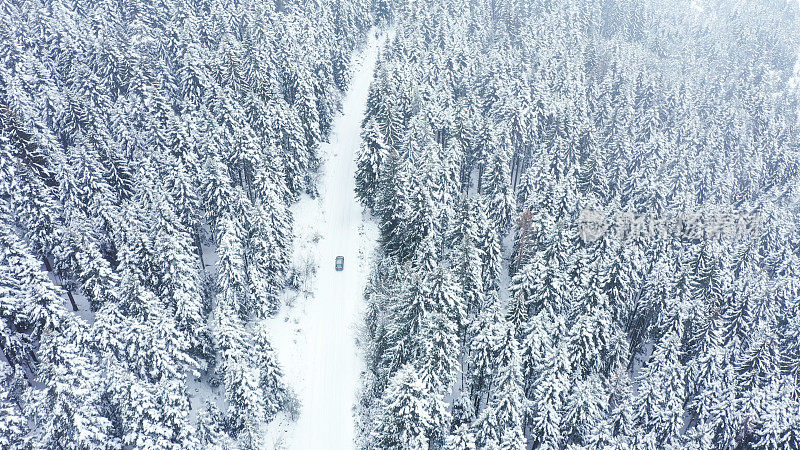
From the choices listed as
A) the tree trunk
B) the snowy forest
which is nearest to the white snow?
the snowy forest

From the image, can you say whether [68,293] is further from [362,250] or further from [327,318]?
[362,250]

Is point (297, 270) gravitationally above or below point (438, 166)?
Result: below

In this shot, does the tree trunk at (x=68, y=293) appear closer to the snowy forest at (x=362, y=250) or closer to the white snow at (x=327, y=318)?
the snowy forest at (x=362, y=250)

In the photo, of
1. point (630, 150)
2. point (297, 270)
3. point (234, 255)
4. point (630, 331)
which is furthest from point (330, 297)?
point (630, 150)

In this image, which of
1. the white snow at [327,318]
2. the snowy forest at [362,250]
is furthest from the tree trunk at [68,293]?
the white snow at [327,318]

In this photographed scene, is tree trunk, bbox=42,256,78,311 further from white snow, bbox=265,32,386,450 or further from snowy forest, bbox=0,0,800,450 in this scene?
white snow, bbox=265,32,386,450

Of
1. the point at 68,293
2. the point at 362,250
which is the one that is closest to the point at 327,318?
the point at 362,250

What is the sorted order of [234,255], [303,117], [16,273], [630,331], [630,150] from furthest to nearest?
[630,150] → [303,117] → [630,331] → [234,255] → [16,273]

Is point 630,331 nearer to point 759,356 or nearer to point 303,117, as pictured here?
point 759,356
